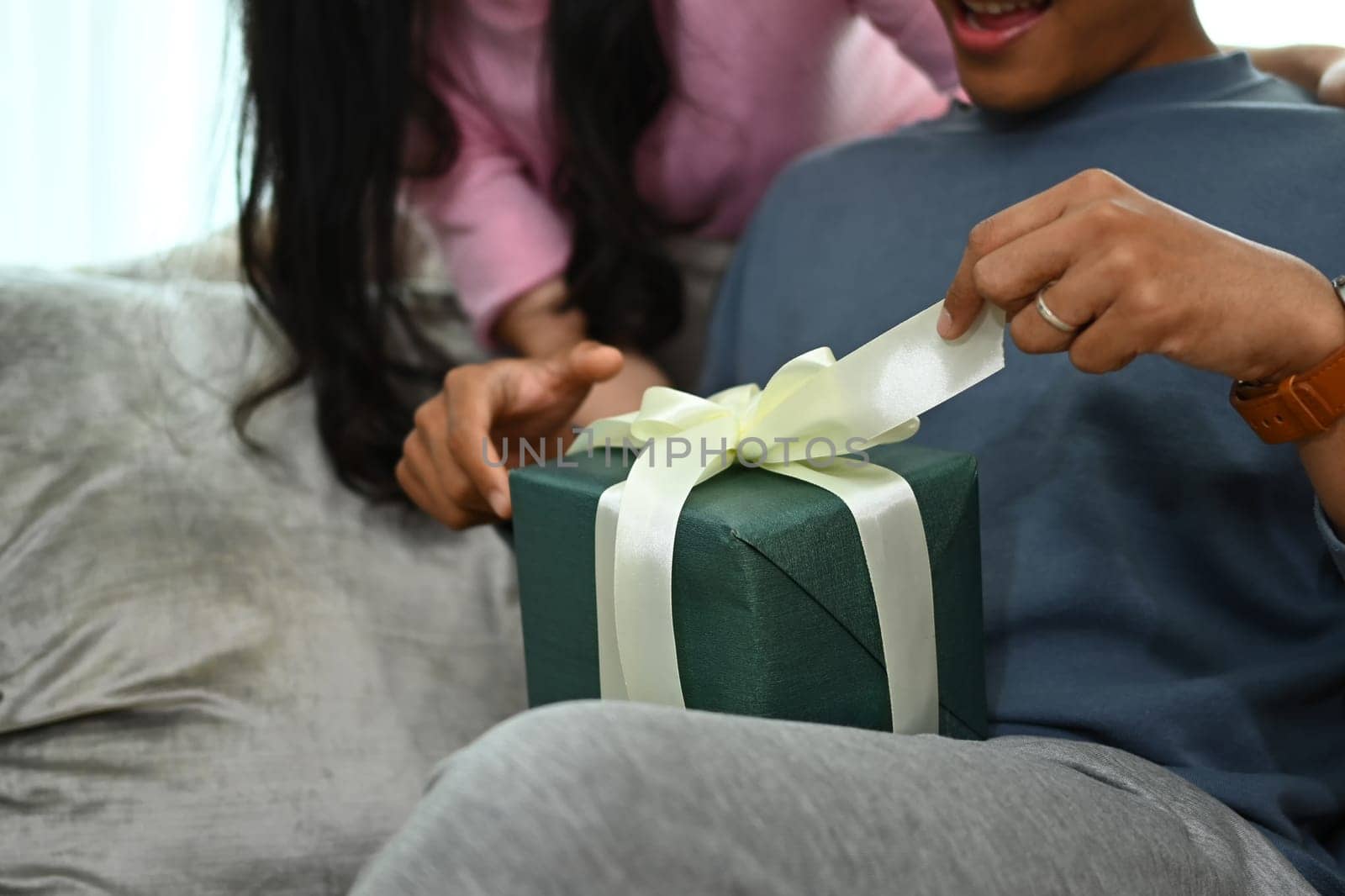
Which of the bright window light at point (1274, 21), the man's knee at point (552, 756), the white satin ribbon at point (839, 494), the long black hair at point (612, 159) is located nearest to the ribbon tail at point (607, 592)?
the white satin ribbon at point (839, 494)

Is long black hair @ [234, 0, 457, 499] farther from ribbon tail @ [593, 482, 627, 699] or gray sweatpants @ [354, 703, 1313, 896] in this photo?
gray sweatpants @ [354, 703, 1313, 896]

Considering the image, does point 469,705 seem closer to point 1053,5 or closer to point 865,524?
point 865,524

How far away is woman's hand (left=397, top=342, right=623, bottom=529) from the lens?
73 cm

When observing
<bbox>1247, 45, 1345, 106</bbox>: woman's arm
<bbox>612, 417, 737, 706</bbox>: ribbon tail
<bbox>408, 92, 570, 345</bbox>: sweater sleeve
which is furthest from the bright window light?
<bbox>612, 417, 737, 706</bbox>: ribbon tail

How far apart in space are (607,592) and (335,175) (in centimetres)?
55

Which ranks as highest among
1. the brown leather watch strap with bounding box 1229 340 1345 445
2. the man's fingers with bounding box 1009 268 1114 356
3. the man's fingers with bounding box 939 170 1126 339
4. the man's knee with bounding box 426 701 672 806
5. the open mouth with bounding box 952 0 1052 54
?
the open mouth with bounding box 952 0 1052 54

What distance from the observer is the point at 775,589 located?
0.53m

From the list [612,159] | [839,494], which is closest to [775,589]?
[839,494]

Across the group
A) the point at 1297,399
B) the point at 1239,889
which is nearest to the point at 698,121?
the point at 1297,399

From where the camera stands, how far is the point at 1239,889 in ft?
1.80

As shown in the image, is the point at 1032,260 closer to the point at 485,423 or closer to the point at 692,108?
the point at 485,423

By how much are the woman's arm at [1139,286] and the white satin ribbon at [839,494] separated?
1.3 inches

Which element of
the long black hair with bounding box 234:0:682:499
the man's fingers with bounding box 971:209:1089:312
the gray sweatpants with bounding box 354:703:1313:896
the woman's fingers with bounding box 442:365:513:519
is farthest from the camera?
the long black hair with bounding box 234:0:682:499

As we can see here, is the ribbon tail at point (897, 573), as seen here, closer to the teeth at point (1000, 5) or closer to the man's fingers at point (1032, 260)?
the man's fingers at point (1032, 260)
